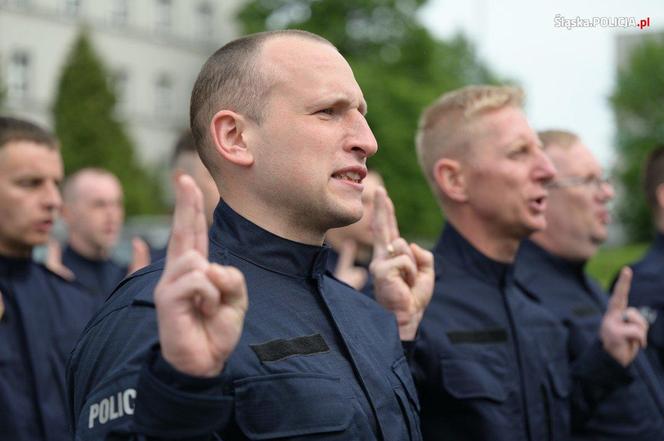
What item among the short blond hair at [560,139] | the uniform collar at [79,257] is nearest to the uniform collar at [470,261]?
the short blond hair at [560,139]

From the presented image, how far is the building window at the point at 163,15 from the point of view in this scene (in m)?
45.3

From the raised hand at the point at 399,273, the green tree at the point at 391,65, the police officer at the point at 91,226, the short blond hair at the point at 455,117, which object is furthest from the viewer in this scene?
the green tree at the point at 391,65

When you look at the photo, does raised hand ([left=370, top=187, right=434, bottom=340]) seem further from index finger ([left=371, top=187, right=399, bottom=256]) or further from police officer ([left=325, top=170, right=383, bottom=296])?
police officer ([left=325, top=170, right=383, bottom=296])

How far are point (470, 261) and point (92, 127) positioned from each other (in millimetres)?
32568

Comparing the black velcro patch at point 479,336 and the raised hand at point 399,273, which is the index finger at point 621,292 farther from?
the raised hand at point 399,273

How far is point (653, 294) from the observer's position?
5.77 m

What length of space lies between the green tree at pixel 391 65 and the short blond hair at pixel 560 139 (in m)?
27.3

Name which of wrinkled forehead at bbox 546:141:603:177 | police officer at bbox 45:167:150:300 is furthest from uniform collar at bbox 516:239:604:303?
police officer at bbox 45:167:150:300

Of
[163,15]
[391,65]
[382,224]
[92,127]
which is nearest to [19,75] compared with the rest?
[92,127]

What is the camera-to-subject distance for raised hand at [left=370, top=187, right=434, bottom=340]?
139 inches

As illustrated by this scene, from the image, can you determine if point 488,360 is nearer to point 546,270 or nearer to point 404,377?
point 404,377

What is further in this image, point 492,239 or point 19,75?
point 19,75

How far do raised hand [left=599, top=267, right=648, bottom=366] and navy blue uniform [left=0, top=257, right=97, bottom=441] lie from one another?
95.5 inches

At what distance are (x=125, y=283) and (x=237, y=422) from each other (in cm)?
53
